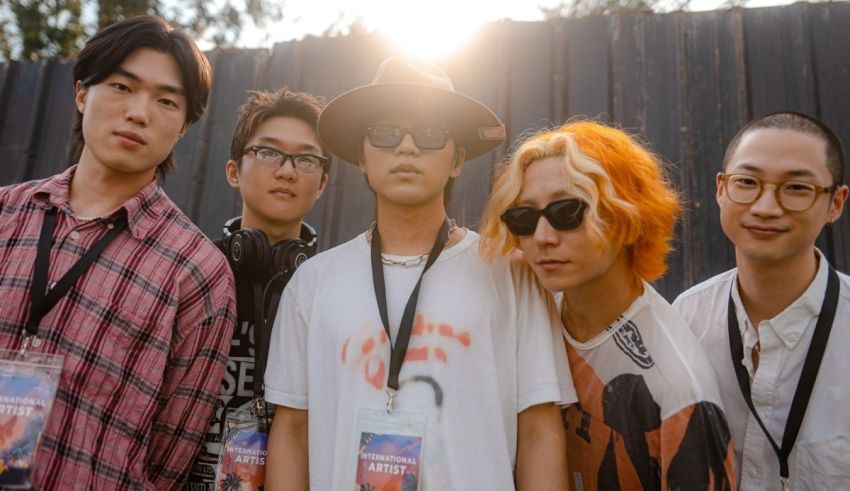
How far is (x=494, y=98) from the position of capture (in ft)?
14.6

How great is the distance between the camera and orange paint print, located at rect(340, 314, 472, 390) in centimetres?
192

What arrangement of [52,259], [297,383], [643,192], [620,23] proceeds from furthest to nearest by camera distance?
[620,23] < [643,192] < [297,383] < [52,259]

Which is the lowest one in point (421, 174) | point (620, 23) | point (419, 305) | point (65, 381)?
point (65, 381)

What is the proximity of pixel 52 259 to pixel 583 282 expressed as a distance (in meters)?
1.75

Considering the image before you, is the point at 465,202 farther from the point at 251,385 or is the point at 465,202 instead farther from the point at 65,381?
the point at 65,381

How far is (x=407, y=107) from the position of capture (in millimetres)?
2227

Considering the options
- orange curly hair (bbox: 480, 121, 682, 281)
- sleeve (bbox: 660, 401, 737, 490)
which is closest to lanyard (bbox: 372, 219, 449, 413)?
orange curly hair (bbox: 480, 121, 682, 281)

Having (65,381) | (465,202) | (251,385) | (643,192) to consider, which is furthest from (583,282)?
(465,202)

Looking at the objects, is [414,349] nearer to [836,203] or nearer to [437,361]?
[437,361]

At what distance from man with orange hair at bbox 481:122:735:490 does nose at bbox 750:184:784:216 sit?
37cm

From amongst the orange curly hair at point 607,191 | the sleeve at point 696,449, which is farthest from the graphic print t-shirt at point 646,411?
the orange curly hair at point 607,191

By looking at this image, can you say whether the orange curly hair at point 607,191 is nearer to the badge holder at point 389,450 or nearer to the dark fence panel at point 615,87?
the badge holder at point 389,450

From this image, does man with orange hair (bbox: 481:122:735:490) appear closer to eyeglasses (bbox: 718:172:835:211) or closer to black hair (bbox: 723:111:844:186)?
eyeglasses (bbox: 718:172:835:211)

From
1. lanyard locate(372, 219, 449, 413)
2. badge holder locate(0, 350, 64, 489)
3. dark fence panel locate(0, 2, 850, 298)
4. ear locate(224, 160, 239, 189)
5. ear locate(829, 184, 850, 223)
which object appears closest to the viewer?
badge holder locate(0, 350, 64, 489)
